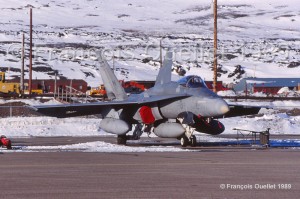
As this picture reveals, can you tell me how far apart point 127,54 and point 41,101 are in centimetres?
11618

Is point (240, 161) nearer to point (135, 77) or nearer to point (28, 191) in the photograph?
point (28, 191)

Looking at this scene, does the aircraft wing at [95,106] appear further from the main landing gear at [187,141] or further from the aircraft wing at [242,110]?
the aircraft wing at [242,110]

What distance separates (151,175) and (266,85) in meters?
107

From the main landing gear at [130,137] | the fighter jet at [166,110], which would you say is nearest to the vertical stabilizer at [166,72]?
the fighter jet at [166,110]

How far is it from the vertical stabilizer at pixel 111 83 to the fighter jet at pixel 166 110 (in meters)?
0.18

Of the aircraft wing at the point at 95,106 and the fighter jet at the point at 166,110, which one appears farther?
the aircraft wing at the point at 95,106

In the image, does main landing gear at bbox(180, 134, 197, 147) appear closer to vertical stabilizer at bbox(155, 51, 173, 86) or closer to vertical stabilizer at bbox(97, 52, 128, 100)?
vertical stabilizer at bbox(155, 51, 173, 86)

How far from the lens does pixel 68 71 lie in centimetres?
14562

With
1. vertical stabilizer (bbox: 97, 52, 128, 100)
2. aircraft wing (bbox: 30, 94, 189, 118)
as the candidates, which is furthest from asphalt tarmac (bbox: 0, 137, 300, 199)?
vertical stabilizer (bbox: 97, 52, 128, 100)

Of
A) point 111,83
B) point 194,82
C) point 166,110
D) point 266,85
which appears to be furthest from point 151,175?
point 266,85

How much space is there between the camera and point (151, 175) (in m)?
17.7

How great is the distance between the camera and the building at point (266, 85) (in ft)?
395

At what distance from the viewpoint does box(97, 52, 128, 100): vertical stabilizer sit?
33.8 meters

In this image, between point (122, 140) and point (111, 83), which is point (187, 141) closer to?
point (122, 140)
